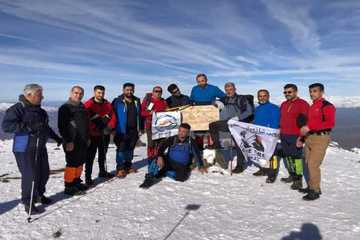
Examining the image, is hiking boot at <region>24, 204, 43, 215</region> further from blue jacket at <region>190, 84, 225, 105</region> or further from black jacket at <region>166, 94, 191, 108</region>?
blue jacket at <region>190, 84, 225, 105</region>

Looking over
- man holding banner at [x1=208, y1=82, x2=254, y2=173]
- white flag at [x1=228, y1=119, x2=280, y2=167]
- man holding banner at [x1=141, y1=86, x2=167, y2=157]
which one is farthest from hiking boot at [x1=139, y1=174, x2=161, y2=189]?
white flag at [x1=228, y1=119, x2=280, y2=167]

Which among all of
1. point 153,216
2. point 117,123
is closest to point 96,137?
point 117,123

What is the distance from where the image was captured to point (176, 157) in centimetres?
1103

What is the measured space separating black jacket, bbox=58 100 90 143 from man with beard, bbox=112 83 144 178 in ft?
6.71

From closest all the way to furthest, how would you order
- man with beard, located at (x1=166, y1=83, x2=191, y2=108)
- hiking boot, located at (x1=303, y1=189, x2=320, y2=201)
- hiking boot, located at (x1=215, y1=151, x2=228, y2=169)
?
hiking boot, located at (x1=303, y1=189, x2=320, y2=201), man with beard, located at (x1=166, y1=83, x2=191, y2=108), hiking boot, located at (x1=215, y1=151, x2=228, y2=169)

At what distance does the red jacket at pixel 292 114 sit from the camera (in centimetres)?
979

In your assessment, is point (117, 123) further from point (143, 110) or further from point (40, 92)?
point (40, 92)

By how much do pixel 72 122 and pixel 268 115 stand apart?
6307 mm

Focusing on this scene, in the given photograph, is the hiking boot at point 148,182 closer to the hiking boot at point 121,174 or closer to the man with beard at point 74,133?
the hiking boot at point 121,174

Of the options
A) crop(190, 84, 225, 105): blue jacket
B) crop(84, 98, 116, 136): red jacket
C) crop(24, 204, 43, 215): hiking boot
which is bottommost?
crop(24, 204, 43, 215): hiking boot

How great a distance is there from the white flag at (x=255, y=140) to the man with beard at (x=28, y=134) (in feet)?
21.4

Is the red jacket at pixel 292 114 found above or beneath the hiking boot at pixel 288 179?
above

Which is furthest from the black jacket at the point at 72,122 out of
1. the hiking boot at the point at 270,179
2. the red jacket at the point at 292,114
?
the hiking boot at the point at 270,179

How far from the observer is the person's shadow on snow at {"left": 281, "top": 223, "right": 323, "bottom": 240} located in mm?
6582
